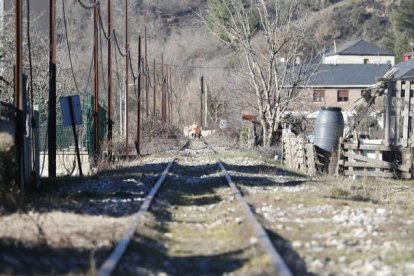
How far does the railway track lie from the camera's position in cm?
759

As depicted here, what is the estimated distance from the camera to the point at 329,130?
26406 mm

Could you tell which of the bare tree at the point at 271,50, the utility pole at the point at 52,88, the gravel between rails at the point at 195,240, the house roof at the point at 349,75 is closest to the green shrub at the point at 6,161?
the gravel between rails at the point at 195,240

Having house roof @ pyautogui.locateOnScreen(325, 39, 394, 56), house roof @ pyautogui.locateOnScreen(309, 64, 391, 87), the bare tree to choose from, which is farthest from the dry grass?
house roof @ pyautogui.locateOnScreen(325, 39, 394, 56)

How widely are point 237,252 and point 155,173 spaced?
1275cm

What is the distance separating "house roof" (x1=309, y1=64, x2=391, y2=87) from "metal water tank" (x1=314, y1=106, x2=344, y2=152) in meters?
50.8

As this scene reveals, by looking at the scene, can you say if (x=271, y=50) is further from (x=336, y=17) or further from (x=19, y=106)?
(x=336, y=17)

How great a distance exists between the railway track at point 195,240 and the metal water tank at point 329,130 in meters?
12.1

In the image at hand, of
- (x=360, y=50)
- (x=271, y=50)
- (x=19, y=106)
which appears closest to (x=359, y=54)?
(x=360, y=50)

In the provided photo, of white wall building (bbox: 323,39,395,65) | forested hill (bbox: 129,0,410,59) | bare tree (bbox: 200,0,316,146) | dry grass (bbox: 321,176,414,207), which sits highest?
forested hill (bbox: 129,0,410,59)

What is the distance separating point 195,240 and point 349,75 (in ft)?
242

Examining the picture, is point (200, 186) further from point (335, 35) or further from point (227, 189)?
point (335, 35)

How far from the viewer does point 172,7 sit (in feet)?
554

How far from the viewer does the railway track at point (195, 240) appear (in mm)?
7590

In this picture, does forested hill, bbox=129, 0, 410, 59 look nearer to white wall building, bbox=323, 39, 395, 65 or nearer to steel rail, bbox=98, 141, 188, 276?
white wall building, bbox=323, 39, 395, 65
